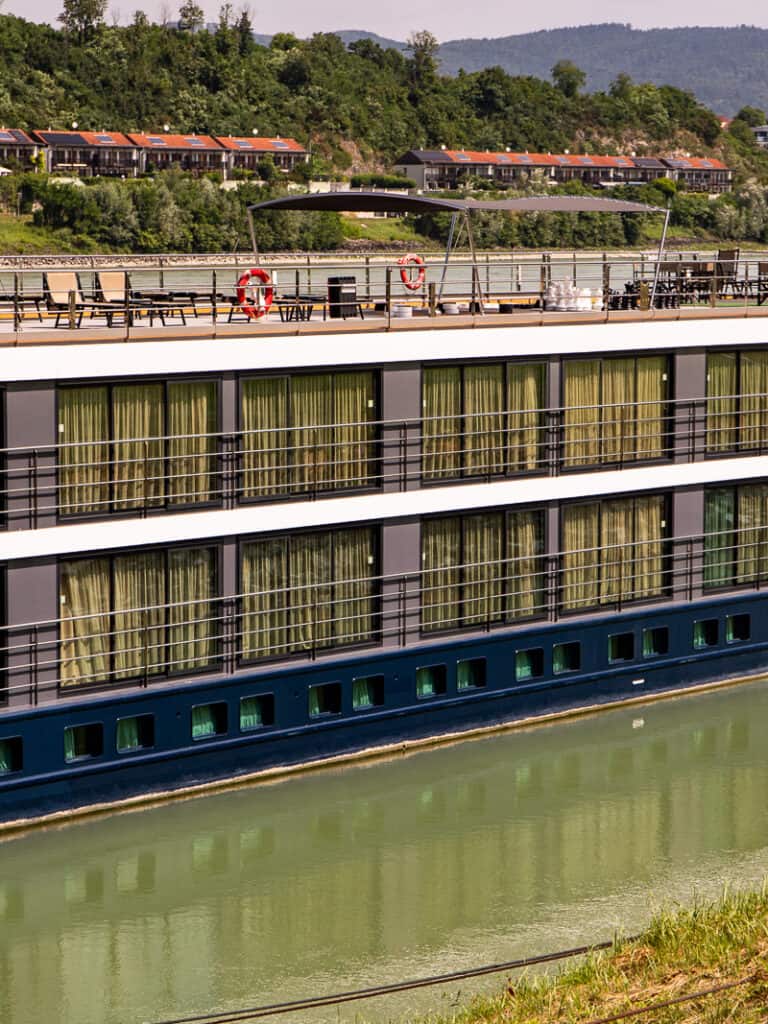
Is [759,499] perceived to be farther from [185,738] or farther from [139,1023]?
[139,1023]

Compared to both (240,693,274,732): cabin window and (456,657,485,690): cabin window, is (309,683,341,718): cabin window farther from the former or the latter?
(456,657,485,690): cabin window

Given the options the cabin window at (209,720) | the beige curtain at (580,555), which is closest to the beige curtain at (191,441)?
the cabin window at (209,720)

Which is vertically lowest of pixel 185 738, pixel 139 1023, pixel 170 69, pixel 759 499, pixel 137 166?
pixel 139 1023

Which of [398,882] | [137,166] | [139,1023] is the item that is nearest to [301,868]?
[398,882]

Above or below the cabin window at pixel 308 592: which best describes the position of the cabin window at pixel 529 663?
below

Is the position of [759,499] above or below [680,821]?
above

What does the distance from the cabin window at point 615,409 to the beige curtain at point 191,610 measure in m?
3.79

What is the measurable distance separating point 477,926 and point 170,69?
83178 millimetres

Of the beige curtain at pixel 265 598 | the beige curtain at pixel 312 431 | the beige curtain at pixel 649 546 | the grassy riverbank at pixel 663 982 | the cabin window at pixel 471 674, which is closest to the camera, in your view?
the grassy riverbank at pixel 663 982

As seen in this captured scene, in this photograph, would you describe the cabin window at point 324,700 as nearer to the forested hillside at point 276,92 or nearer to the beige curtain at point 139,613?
the beige curtain at point 139,613

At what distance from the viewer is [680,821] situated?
49.3ft

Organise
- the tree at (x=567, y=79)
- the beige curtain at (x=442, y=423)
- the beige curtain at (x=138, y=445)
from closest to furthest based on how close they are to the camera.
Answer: the beige curtain at (x=138, y=445) < the beige curtain at (x=442, y=423) < the tree at (x=567, y=79)

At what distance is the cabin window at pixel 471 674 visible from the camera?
16.1 meters

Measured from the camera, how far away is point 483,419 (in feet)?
52.8
